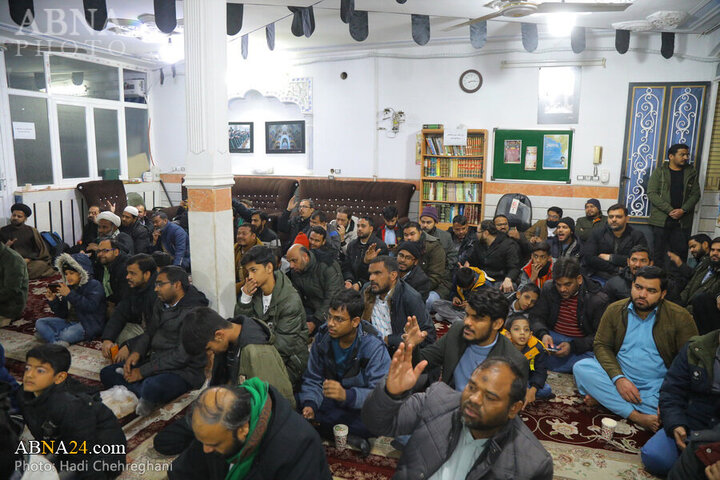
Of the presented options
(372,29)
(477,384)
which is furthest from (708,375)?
(372,29)

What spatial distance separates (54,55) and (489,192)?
280 inches

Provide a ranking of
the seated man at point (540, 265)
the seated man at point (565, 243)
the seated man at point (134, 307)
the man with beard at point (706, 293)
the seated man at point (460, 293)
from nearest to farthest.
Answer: the man with beard at point (706, 293) → the seated man at point (134, 307) → the seated man at point (540, 265) → the seated man at point (460, 293) → the seated man at point (565, 243)

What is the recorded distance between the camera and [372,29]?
717cm

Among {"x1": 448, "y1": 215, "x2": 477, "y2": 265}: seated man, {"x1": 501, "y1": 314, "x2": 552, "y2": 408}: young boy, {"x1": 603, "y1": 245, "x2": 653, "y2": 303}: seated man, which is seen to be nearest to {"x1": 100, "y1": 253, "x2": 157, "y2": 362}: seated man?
{"x1": 501, "y1": 314, "x2": 552, "y2": 408}: young boy

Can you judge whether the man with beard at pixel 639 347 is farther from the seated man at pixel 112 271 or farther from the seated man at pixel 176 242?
the seated man at pixel 176 242

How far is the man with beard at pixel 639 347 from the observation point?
2.96 m

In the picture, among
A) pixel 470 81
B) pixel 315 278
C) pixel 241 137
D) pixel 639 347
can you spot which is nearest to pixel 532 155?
pixel 470 81

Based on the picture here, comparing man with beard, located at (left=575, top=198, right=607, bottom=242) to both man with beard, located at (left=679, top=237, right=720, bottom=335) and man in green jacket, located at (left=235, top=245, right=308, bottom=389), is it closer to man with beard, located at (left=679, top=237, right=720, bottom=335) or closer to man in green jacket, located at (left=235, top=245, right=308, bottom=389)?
man with beard, located at (left=679, top=237, right=720, bottom=335)

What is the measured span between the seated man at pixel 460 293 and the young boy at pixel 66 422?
10.2ft

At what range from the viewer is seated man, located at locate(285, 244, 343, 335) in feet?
13.4

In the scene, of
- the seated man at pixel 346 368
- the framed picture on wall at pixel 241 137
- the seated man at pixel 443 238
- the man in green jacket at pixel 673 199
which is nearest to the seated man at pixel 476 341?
the seated man at pixel 346 368

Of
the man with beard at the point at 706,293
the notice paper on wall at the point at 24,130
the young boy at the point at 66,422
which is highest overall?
the notice paper on wall at the point at 24,130

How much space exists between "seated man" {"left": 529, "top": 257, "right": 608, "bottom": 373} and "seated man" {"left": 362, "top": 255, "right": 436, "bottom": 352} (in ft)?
3.32

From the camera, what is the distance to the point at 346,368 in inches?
109
